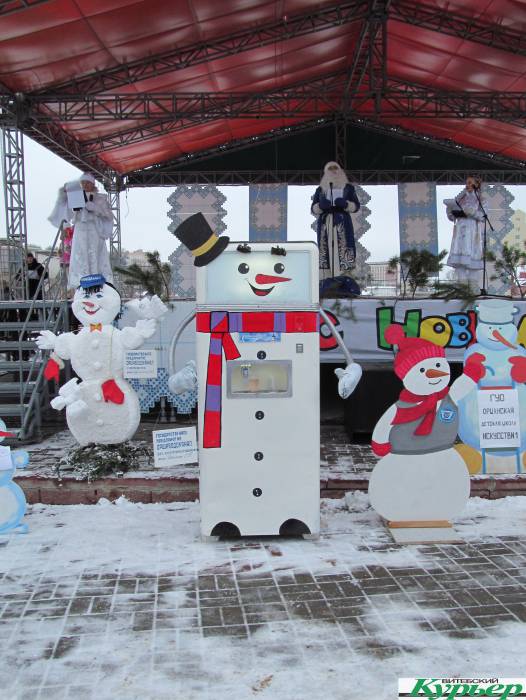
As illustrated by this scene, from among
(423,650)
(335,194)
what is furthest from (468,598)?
(335,194)

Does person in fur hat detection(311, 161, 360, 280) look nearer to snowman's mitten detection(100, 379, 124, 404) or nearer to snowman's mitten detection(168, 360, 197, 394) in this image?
snowman's mitten detection(100, 379, 124, 404)

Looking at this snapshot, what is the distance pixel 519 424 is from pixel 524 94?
1039cm

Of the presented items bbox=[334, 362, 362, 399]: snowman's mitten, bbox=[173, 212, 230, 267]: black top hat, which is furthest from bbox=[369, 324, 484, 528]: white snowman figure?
bbox=[173, 212, 230, 267]: black top hat

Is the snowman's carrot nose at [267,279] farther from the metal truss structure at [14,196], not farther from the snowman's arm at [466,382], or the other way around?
the metal truss structure at [14,196]

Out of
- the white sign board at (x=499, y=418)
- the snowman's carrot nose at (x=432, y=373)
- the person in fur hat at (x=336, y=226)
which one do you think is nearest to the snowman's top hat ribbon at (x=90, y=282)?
the snowman's carrot nose at (x=432, y=373)

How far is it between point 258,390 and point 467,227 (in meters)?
6.52

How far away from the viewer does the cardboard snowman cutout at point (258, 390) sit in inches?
163

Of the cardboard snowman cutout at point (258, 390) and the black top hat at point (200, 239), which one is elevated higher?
the black top hat at point (200, 239)

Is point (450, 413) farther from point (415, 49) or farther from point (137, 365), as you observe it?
point (415, 49)

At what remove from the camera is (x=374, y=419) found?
22.0 feet

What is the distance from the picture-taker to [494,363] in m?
5.63

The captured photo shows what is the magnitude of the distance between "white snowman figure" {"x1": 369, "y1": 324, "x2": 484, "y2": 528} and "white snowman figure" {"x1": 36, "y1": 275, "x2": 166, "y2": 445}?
230cm

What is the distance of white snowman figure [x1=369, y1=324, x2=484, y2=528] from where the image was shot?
4.39m

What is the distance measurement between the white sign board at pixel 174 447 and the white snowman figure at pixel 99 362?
43.2 inches
